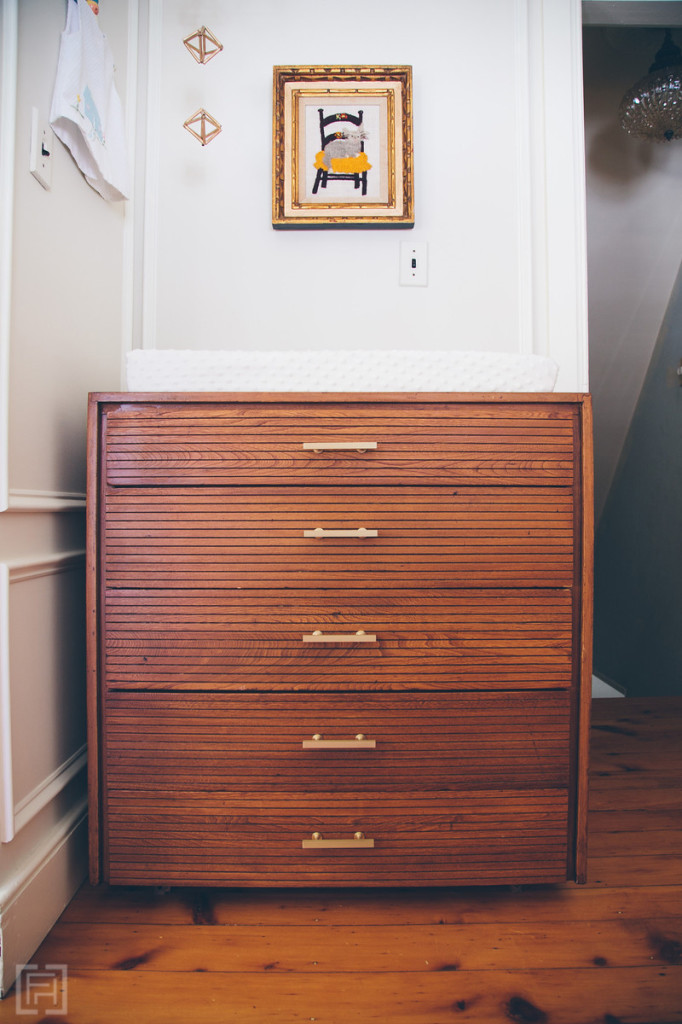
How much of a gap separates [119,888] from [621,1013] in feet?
2.72

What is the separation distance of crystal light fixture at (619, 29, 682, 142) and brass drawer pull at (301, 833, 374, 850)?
Answer: 7.01 ft

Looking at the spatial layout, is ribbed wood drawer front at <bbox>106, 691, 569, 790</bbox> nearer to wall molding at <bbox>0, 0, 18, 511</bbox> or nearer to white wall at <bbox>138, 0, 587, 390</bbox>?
wall molding at <bbox>0, 0, 18, 511</bbox>

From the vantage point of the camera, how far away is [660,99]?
5.49ft

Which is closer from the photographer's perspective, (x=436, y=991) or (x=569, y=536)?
(x=436, y=991)

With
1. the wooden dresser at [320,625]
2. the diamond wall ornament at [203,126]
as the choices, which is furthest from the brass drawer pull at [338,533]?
the diamond wall ornament at [203,126]

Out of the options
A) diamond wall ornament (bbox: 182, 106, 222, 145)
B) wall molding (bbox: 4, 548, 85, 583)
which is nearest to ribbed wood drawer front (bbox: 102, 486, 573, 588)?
wall molding (bbox: 4, 548, 85, 583)

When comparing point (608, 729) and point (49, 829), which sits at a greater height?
point (49, 829)

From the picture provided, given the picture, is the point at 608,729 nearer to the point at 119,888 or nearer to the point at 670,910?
the point at 670,910

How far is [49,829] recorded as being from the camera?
97 cm

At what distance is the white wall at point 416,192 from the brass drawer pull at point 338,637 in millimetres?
752

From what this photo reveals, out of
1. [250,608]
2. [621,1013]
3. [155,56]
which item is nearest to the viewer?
[621,1013]

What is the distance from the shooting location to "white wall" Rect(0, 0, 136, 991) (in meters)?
0.84

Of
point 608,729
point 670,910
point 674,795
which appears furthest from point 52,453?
point 608,729

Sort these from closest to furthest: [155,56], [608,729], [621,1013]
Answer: [621,1013] → [155,56] → [608,729]
